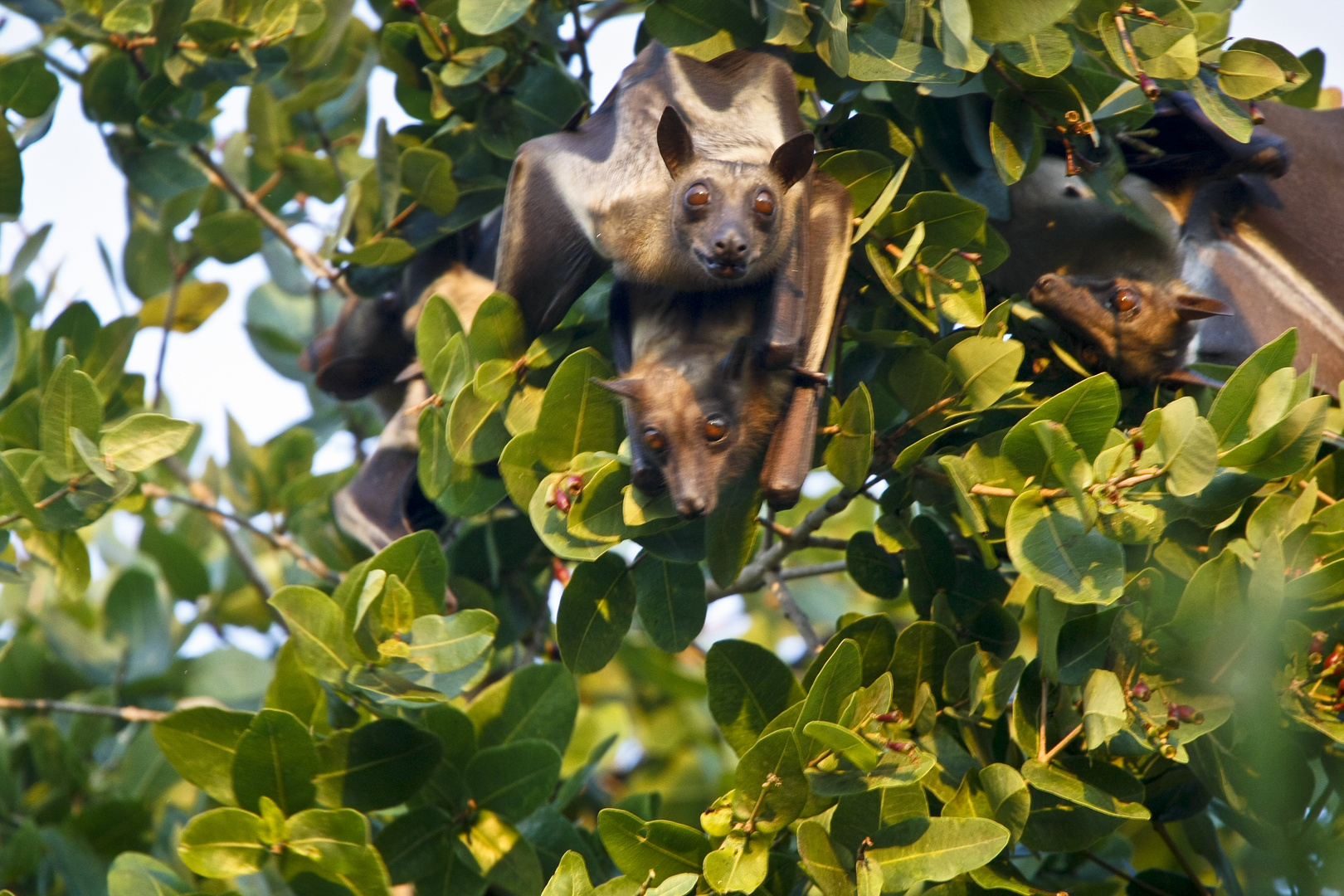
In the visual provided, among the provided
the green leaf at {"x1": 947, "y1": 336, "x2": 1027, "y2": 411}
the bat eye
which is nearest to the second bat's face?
the green leaf at {"x1": 947, "y1": 336, "x2": 1027, "y2": 411}

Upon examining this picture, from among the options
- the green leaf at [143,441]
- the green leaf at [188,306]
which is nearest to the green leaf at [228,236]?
the green leaf at [188,306]

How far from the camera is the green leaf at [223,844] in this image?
2.32 metres

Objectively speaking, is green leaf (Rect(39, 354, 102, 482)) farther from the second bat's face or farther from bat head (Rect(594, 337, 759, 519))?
the second bat's face

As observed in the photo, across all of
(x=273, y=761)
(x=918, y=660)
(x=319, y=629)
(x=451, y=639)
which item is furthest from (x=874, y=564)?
(x=273, y=761)

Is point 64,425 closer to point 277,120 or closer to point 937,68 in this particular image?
point 277,120

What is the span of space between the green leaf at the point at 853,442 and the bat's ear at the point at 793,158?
497 mm

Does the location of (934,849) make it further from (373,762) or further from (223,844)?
(223,844)

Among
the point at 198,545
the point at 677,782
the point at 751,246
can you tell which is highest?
the point at 751,246

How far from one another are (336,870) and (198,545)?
294cm

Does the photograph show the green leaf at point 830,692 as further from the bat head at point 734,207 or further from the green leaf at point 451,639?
the bat head at point 734,207

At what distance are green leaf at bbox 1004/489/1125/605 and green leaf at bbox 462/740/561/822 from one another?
3.95 feet

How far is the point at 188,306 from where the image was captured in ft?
14.4

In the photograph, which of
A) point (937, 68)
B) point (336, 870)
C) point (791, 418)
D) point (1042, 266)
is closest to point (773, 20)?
point (937, 68)

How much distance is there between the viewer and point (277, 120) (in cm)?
394
